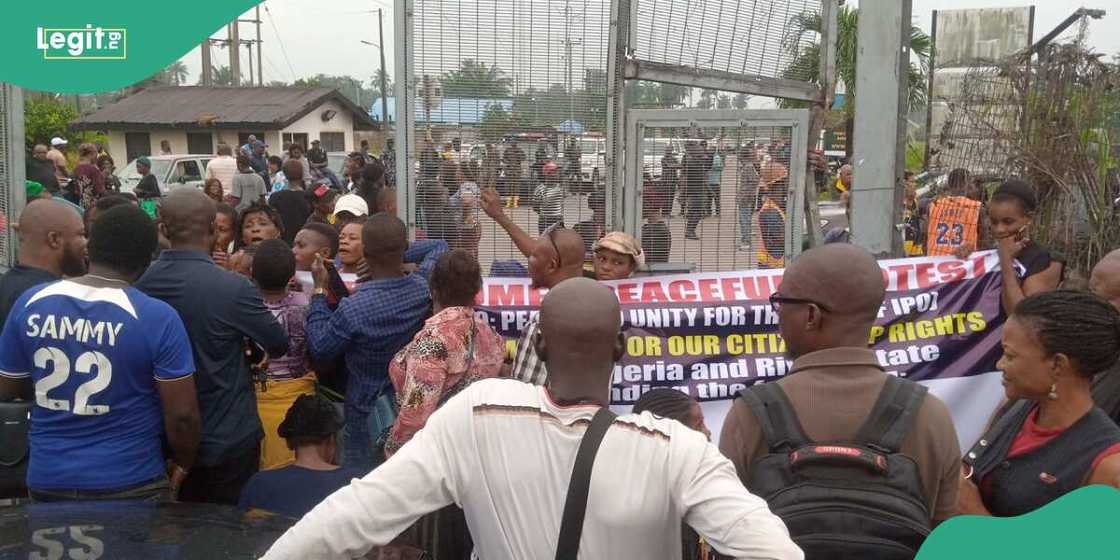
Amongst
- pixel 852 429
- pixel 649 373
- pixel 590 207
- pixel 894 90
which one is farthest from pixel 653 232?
pixel 852 429

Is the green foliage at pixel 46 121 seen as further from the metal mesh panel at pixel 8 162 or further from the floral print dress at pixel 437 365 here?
the floral print dress at pixel 437 365

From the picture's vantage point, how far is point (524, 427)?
2.27 meters

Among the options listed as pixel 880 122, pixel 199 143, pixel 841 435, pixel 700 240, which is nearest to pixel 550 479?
pixel 841 435

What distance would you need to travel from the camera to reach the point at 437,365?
3.99 meters

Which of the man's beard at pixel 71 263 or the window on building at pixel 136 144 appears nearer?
the man's beard at pixel 71 263

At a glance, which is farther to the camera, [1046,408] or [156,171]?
[156,171]

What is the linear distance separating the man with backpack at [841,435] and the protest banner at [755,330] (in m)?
2.65

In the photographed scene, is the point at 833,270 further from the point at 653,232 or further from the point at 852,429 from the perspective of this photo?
the point at 653,232

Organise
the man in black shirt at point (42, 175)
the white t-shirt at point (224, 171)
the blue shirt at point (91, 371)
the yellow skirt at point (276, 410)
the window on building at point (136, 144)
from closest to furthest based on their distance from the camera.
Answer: the blue shirt at point (91, 371)
the yellow skirt at point (276, 410)
the man in black shirt at point (42, 175)
the white t-shirt at point (224, 171)
the window on building at point (136, 144)

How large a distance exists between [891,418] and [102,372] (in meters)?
2.77

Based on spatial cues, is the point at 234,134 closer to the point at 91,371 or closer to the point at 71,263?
the point at 71,263

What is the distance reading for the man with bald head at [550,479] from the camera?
2143 millimetres

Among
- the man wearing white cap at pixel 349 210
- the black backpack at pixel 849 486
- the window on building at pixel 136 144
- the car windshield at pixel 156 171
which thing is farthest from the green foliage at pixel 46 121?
the black backpack at pixel 849 486

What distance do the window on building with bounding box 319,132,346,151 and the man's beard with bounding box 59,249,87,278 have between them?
133ft
